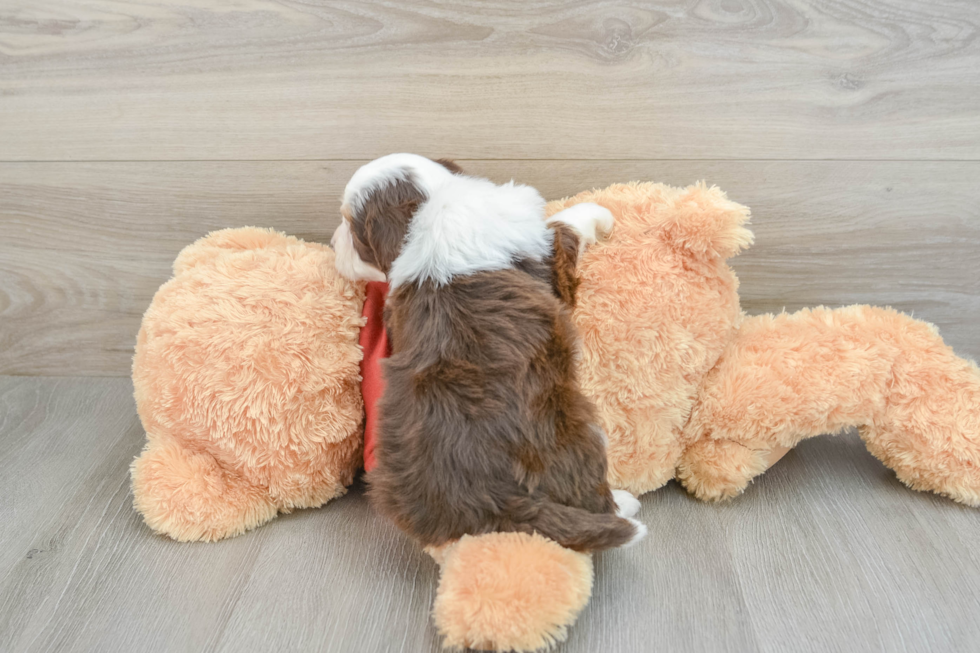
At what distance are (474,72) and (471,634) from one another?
2.42 ft

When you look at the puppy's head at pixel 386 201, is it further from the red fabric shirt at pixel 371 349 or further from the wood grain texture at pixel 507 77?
the wood grain texture at pixel 507 77

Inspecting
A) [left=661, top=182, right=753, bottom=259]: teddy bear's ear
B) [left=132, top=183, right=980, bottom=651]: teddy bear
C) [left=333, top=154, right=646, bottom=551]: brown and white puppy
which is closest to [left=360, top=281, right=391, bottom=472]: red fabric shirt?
[left=132, top=183, right=980, bottom=651]: teddy bear

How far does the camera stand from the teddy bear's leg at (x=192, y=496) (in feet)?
2.89

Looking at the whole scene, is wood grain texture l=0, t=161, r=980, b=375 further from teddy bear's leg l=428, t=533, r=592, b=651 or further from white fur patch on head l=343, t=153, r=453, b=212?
teddy bear's leg l=428, t=533, r=592, b=651

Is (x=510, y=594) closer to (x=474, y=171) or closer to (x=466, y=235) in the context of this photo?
(x=466, y=235)

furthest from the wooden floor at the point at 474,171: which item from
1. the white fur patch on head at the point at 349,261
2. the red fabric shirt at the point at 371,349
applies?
the white fur patch on head at the point at 349,261

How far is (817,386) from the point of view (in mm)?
873

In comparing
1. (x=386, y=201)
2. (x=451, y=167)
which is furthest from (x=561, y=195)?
(x=386, y=201)

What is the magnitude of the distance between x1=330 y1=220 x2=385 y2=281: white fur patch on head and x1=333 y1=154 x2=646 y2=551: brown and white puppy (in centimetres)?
6

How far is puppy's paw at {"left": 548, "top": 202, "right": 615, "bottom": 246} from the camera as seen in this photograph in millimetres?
832

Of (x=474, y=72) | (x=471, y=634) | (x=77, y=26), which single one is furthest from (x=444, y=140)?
(x=471, y=634)

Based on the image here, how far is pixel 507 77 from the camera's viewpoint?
985 millimetres

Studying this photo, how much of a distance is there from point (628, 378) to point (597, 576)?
24 cm

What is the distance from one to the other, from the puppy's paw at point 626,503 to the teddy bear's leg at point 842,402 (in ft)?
0.36
